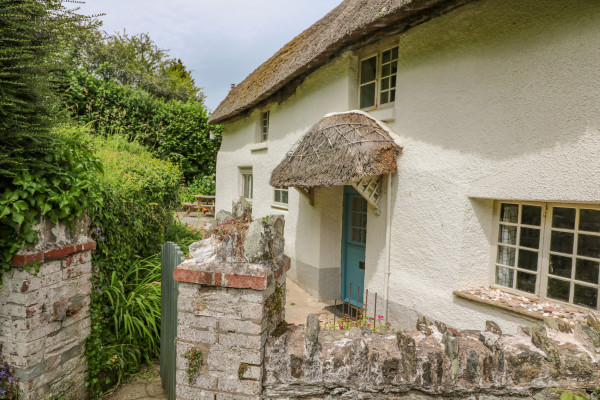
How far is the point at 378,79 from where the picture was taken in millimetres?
5297

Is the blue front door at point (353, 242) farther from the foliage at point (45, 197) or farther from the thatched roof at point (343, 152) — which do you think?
the foliage at point (45, 197)

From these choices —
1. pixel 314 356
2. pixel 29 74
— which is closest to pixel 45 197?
pixel 29 74

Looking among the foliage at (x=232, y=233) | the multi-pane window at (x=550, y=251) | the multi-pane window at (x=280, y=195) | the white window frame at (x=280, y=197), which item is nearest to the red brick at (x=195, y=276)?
the foliage at (x=232, y=233)

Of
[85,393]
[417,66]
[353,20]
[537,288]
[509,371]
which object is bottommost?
[85,393]

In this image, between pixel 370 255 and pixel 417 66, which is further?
pixel 370 255

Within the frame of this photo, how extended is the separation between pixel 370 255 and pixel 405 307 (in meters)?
0.96

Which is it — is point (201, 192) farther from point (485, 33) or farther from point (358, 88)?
point (485, 33)

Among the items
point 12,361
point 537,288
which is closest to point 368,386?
point 537,288

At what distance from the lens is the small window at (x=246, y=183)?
9977mm

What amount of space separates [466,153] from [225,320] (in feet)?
10.7

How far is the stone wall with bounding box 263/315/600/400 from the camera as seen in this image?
229 cm

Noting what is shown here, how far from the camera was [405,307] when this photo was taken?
4613mm

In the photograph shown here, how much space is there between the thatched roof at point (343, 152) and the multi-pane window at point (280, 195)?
7.48ft

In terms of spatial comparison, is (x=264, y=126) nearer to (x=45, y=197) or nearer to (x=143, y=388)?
(x=45, y=197)
